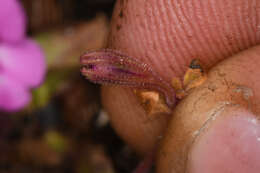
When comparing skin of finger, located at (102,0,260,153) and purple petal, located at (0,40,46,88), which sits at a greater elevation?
skin of finger, located at (102,0,260,153)

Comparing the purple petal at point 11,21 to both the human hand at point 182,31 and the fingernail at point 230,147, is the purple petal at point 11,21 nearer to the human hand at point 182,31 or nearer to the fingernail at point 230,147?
the human hand at point 182,31

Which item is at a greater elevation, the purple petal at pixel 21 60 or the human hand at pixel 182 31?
the human hand at pixel 182 31

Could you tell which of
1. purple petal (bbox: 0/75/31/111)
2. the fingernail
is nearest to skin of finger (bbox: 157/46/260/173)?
the fingernail

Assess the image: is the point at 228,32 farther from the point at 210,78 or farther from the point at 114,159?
the point at 114,159

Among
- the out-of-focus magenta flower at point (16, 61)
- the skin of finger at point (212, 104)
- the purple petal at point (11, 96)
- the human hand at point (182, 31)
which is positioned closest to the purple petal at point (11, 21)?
the out-of-focus magenta flower at point (16, 61)

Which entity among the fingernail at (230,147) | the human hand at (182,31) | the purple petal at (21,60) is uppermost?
the human hand at (182,31)

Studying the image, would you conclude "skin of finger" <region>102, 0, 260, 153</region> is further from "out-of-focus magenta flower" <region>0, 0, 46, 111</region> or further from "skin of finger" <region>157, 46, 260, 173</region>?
"out-of-focus magenta flower" <region>0, 0, 46, 111</region>
